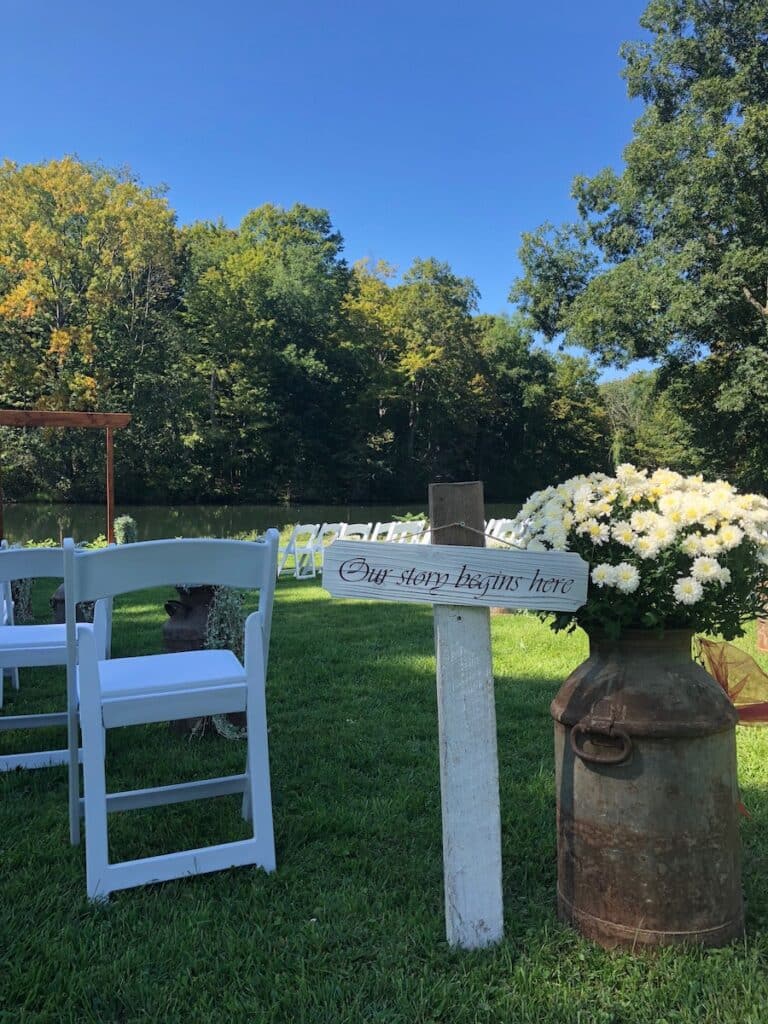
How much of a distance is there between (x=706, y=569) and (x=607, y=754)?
49 cm

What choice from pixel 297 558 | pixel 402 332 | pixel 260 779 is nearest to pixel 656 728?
pixel 260 779

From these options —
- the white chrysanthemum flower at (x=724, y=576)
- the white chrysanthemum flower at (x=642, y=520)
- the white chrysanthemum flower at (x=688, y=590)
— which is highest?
the white chrysanthemum flower at (x=642, y=520)

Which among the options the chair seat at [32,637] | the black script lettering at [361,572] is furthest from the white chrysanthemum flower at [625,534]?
the chair seat at [32,637]

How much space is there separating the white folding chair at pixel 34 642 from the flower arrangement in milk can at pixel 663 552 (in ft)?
5.91

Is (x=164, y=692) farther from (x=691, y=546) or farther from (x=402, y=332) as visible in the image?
(x=402, y=332)

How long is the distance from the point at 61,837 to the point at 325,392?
37.1 meters

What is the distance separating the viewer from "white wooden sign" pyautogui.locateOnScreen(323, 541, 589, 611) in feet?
5.88

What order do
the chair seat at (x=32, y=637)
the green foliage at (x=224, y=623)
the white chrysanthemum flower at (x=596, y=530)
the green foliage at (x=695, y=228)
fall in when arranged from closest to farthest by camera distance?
1. the white chrysanthemum flower at (x=596, y=530)
2. the chair seat at (x=32, y=637)
3. the green foliage at (x=224, y=623)
4. the green foliage at (x=695, y=228)

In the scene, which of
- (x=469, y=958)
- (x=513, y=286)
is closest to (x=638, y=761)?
(x=469, y=958)

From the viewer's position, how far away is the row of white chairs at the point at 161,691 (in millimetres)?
2041

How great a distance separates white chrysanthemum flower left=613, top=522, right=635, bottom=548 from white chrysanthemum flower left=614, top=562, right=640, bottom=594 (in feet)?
0.18

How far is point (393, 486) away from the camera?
40562mm

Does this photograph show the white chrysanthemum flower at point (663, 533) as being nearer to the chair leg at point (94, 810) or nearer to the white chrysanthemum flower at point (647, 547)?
the white chrysanthemum flower at point (647, 547)

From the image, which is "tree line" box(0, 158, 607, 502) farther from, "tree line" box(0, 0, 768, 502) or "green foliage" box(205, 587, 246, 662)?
"green foliage" box(205, 587, 246, 662)
